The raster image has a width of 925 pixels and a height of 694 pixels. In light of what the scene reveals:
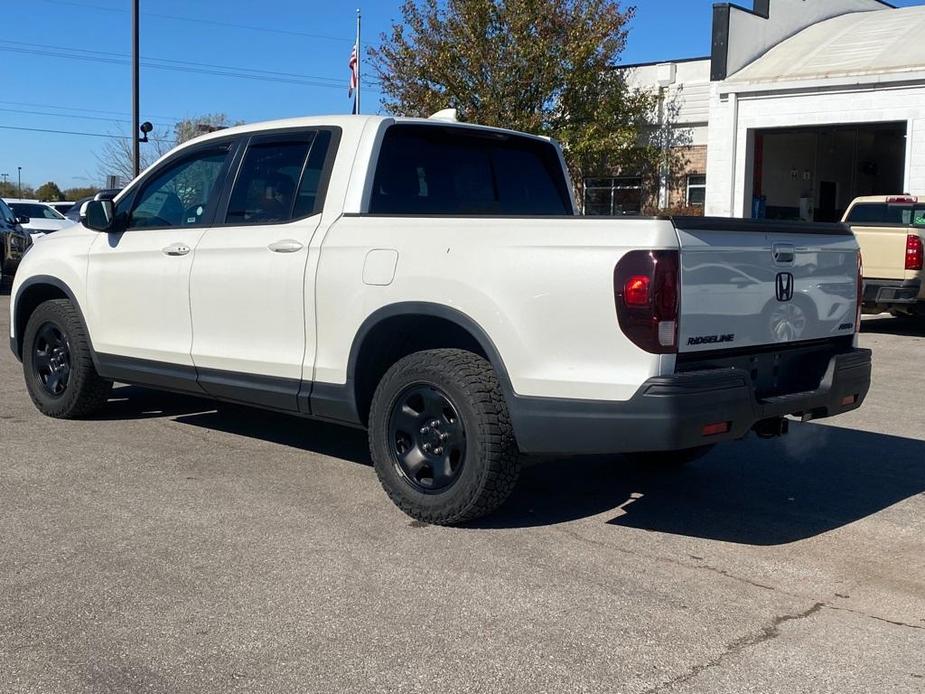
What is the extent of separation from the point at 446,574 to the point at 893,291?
11.2 metres

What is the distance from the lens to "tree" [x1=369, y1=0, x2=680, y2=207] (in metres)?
25.6

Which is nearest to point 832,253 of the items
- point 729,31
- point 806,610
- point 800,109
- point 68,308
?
point 806,610

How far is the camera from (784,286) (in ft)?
16.0

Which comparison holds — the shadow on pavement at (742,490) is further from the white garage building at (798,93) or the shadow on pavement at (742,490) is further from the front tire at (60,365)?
the white garage building at (798,93)

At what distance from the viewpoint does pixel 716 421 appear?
4.38m

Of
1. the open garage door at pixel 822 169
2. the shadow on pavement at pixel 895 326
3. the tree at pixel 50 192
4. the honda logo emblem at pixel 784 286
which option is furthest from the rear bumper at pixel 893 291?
the tree at pixel 50 192

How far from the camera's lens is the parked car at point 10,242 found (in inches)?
696

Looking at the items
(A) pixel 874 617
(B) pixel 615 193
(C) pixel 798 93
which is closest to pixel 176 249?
(A) pixel 874 617

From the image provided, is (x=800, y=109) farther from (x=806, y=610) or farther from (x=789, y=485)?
(x=806, y=610)

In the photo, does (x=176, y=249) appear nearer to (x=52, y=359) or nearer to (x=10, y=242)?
(x=52, y=359)

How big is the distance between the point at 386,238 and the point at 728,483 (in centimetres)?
246

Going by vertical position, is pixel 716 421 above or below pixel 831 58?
below

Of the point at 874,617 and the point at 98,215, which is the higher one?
the point at 98,215

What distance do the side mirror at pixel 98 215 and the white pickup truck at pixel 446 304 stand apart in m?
0.02
